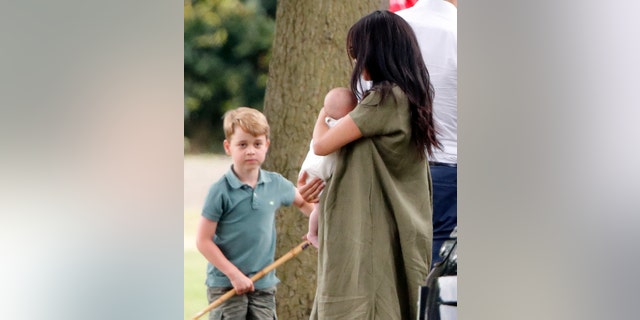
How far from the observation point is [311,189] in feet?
13.8

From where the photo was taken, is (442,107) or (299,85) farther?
(299,85)

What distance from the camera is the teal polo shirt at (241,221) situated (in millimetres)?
4156

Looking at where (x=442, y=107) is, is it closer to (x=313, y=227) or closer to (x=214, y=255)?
(x=313, y=227)

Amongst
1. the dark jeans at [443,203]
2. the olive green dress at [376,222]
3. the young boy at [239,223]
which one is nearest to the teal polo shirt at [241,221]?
the young boy at [239,223]

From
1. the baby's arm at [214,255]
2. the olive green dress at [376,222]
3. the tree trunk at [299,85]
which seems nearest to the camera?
the olive green dress at [376,222]

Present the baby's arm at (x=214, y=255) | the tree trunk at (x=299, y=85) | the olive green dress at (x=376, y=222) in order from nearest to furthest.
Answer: the olive green dress at (x=376, y=222) < the baby's arm at (x=214, y=255) < the tree trunk at (x=299, y=85)

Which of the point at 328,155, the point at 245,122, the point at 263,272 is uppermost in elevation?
the point at 245,122

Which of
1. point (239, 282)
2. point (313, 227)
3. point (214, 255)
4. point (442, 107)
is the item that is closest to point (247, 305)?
point (239, 282)

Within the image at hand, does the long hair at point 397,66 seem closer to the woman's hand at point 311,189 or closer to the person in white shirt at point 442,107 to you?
the person in white shirt at point 442,107

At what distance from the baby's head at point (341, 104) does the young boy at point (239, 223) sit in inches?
9.1

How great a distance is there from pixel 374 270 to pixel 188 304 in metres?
0.60

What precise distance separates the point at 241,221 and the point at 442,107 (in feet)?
2.38
